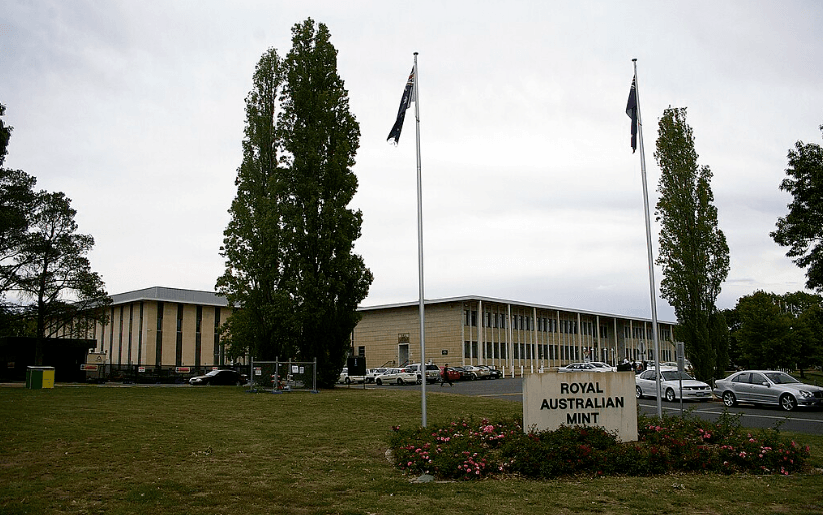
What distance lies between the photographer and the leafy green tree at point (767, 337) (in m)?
61.0

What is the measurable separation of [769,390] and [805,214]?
770cm

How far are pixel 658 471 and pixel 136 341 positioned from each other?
68369 millimetres

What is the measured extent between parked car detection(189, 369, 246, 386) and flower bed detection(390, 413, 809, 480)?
39.2 m

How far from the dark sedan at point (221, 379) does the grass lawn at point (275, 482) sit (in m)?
32.5

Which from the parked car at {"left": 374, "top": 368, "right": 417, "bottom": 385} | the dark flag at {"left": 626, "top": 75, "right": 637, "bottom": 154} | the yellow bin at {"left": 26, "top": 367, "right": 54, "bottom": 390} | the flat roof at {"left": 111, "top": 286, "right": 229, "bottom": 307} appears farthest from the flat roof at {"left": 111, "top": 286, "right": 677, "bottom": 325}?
the dark flag at {"left": 626, "top": 75, "right": 637, "bottom": 154}

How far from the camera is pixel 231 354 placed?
1661 inches

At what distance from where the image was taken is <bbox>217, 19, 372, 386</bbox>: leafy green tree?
121 ft

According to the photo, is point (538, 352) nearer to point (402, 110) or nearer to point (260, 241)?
point (260, 241)

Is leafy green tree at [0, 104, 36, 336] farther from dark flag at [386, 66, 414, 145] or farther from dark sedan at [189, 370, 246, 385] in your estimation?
dark flag at [386, 66, 414, 145]

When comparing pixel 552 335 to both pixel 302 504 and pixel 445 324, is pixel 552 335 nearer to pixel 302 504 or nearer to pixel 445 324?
pixel 445 324

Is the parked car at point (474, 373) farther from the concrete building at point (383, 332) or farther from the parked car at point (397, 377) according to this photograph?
the parked car at point (397, 377)

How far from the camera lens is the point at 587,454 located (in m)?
12.0

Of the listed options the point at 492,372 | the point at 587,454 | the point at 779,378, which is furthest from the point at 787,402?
the point at 492,372

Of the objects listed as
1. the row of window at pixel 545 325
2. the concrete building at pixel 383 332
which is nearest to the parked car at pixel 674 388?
the concrete building at pixel 383 332
